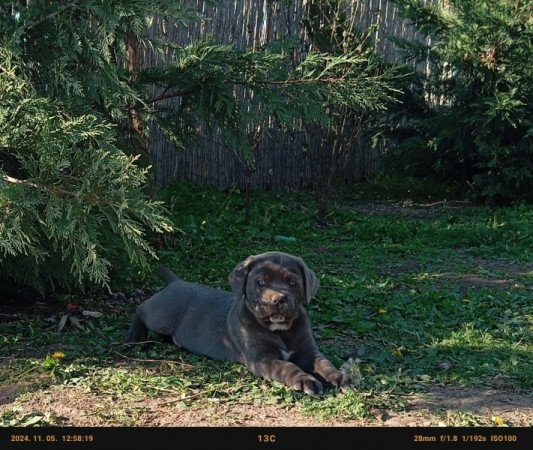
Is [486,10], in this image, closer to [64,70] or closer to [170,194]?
[170,194]

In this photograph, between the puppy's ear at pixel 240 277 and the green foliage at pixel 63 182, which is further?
the puppy's ear at pixel 240 277

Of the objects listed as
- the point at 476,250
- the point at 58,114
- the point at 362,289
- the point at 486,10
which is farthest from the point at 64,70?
the point at 486,10

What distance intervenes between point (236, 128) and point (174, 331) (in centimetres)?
179

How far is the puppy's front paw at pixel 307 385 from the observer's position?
14.5ft

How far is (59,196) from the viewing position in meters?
4.88

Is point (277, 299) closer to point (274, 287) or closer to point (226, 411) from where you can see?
point (274, 287)

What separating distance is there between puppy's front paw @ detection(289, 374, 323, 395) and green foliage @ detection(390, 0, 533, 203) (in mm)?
7312

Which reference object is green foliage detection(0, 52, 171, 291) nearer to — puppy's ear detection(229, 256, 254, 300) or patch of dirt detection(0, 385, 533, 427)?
puppy's ear detection(229, 256, 254, 300)

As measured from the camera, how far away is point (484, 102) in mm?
11219

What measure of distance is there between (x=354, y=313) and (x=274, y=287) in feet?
4.94

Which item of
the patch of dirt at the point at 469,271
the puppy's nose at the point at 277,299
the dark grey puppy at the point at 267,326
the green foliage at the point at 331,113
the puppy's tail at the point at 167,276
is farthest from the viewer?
→ the green foliage at the point at 331,113

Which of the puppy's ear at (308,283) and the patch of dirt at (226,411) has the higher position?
the puppy's ear at (308,283)

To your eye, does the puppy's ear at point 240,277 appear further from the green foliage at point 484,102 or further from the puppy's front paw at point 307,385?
the green foliage at point 484,102

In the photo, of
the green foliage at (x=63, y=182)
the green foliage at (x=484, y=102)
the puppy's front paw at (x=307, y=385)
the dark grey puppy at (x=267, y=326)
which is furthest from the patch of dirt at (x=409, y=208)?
the puppy's front paw at (x=307, y=385)
